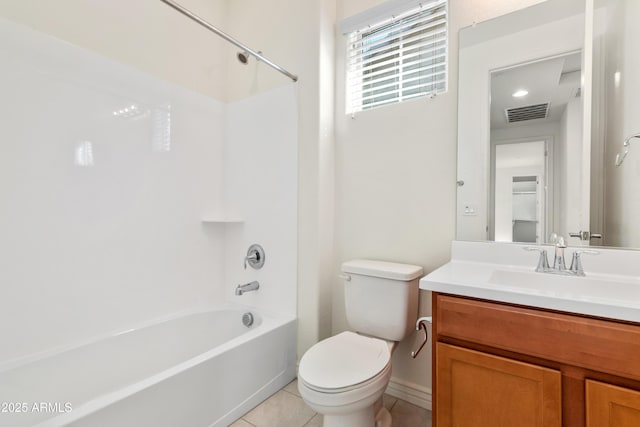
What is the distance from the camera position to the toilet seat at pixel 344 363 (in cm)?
113

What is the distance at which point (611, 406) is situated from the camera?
76cm

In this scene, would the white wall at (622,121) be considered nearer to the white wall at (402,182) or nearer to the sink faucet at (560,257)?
the sink faucet at (560,257)

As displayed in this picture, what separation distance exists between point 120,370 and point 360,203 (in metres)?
1.72

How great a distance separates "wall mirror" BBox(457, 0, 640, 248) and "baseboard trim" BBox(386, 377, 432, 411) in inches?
36.3

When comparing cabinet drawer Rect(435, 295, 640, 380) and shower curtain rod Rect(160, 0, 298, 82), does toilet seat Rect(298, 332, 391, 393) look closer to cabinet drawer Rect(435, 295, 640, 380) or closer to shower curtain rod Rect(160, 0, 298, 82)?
cabinet drawer Rect(435, 295, 640, 380)

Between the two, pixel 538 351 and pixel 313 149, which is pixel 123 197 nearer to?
pixel 313 149

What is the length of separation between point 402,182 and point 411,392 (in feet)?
4.05

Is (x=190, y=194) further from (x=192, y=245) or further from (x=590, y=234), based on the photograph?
(x=590, y=234)

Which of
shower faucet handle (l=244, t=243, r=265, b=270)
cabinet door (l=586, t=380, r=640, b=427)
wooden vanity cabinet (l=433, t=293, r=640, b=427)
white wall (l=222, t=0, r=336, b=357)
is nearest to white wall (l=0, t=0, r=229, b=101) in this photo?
white wall (l=222, t=0, r=336, b=357)

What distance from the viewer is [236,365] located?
4.99 feet

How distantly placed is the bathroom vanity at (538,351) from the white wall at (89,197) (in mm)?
1732

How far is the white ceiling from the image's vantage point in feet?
4.17

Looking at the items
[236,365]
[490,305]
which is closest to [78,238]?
[236,365]

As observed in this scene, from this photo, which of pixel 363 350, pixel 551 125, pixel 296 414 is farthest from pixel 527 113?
pixel 296 414
